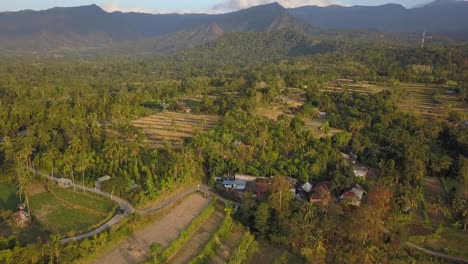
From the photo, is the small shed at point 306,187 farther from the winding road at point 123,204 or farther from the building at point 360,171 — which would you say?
the winding road at point 123,204

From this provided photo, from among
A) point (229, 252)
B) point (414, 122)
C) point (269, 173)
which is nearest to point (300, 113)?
point (414, 122)

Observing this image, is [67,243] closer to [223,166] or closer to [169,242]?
[169,242]

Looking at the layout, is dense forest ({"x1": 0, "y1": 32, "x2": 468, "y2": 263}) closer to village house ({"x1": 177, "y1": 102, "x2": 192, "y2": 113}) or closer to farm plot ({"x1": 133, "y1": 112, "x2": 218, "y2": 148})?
farm plot ({"x1": 133, "y1": 112, "x2": 218, "y2": 148})

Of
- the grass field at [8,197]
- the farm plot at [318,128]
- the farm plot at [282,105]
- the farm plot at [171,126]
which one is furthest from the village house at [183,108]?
the grass field at [8,197]

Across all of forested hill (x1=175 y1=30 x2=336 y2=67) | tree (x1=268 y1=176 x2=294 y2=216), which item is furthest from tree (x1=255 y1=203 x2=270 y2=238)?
forested hill (x1=175 y1=30 x2=336 y2=67)

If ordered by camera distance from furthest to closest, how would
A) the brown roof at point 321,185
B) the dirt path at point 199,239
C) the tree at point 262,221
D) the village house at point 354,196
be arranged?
1. the brown roof at point 321,185
2. the village house at point 354,196
3. the tree at point 262,221
4. the dirt path at point 199,239

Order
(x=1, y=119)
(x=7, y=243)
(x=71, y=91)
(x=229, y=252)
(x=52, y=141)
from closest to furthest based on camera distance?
1. (x=7, y=243)
2. (x=229, y=252)
3. (x=52, y=141)
4. (x=1, y=119)
5. (x=71, y=91)
